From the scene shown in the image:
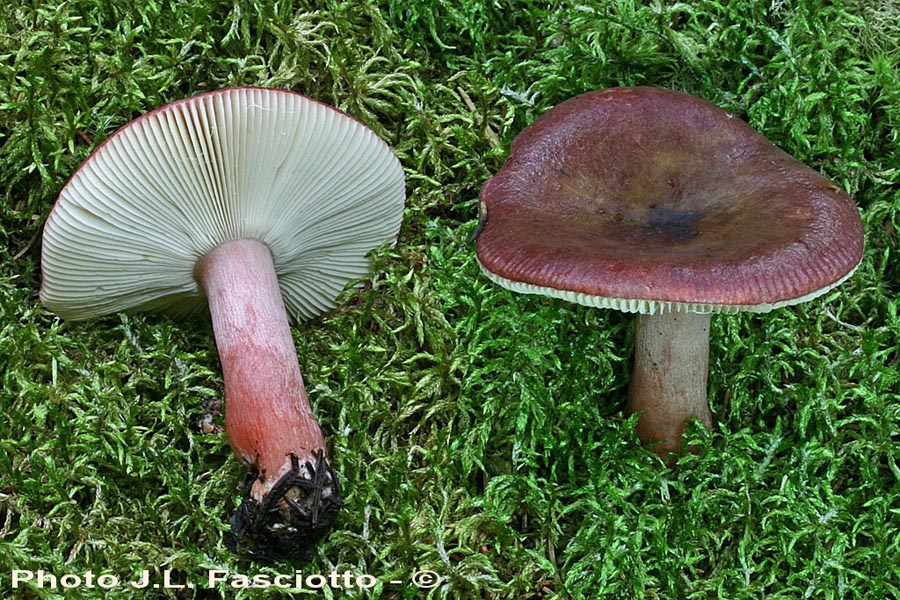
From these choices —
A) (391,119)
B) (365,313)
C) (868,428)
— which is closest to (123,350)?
(365,313)

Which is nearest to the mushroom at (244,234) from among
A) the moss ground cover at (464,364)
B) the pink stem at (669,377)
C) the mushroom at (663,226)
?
the moss ground cover at (464,364)

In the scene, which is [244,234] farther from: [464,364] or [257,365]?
[464,364]

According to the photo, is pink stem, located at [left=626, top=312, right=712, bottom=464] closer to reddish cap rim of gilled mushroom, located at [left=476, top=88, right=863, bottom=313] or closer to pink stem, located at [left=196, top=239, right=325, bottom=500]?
reddish cap rim of gilled mushroom, located at [left=476, top=88, right=863, bottom=313]

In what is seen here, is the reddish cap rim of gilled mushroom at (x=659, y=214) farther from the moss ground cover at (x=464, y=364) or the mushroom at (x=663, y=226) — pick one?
the moss ground cover at (x=464, y=364)

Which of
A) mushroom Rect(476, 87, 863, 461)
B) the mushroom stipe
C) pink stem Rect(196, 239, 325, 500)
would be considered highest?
mushroom Rect(476, 87, 863, 461)

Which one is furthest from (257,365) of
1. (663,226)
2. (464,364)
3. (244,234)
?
(663,226)

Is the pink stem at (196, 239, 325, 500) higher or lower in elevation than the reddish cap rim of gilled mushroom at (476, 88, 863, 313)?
lower

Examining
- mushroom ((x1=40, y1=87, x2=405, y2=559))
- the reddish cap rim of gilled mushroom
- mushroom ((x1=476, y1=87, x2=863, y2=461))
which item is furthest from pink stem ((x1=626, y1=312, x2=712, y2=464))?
mushroom ((x1=40, y1=87, x2=405, y2=559))
